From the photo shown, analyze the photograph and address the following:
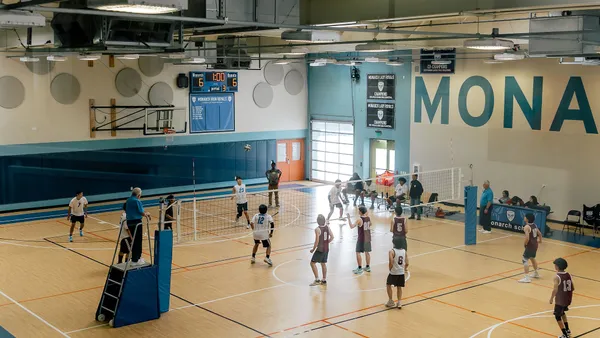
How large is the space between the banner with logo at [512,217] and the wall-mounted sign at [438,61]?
624 centimetres

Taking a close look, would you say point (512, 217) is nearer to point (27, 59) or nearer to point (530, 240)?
point (530, 240)

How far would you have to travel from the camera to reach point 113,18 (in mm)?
11805

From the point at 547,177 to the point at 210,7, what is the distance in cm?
1579

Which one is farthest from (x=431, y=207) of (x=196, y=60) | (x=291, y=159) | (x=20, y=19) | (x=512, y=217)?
(x=20, y=19)

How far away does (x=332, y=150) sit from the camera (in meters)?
32.8

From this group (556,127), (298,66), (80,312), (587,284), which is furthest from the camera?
(298,66)

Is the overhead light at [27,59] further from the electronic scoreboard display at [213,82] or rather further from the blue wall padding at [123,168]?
the electronic scoreboard display at [213,82]

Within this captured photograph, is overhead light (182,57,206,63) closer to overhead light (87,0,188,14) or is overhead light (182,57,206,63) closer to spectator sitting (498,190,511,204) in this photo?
spectator sitting (498,190,511,204)

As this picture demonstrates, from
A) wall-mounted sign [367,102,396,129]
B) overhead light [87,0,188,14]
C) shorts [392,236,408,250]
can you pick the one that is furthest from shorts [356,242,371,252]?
wall-mounted sign [367,102,396,129]

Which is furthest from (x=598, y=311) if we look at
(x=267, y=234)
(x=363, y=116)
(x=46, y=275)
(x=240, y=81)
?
(x=240, y=81)

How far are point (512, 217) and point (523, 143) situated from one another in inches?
132

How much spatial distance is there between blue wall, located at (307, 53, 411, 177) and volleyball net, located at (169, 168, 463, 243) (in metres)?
1.73

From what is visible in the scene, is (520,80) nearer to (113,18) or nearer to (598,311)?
(598,311)

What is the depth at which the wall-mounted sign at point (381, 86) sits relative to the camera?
29159mm
